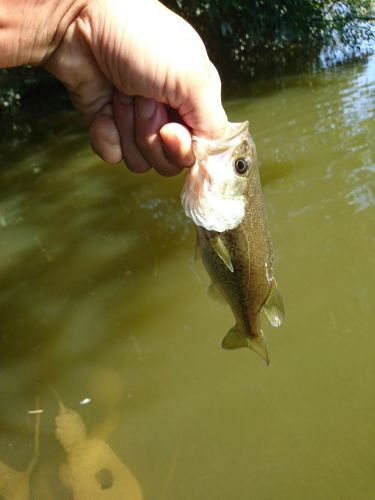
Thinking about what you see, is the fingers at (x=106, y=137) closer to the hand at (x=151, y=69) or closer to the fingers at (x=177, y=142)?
the hand at (x=151, y=69)

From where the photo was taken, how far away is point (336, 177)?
4.50m

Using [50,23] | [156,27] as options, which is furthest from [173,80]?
[50,23]

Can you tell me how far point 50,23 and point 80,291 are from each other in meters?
2.08

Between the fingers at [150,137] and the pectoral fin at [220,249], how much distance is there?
0.29 metres

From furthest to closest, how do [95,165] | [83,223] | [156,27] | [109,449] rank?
[95,165], [83,223], [109,449], [156,27]

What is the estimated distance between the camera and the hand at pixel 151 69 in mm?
1767

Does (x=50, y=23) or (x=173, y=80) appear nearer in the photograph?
(x=173, y=80)

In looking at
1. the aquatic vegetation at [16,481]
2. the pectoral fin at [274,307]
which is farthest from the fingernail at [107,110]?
the aquatic vegetation at [16,481]

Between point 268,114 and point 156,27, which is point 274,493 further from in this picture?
point 268,114

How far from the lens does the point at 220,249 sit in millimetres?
1746

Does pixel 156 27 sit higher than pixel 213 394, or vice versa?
pixel 156 27

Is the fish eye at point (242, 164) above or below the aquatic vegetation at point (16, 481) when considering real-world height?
above

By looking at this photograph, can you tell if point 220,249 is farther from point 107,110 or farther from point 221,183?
point 107,110

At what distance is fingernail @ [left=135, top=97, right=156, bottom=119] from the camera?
1.96m
